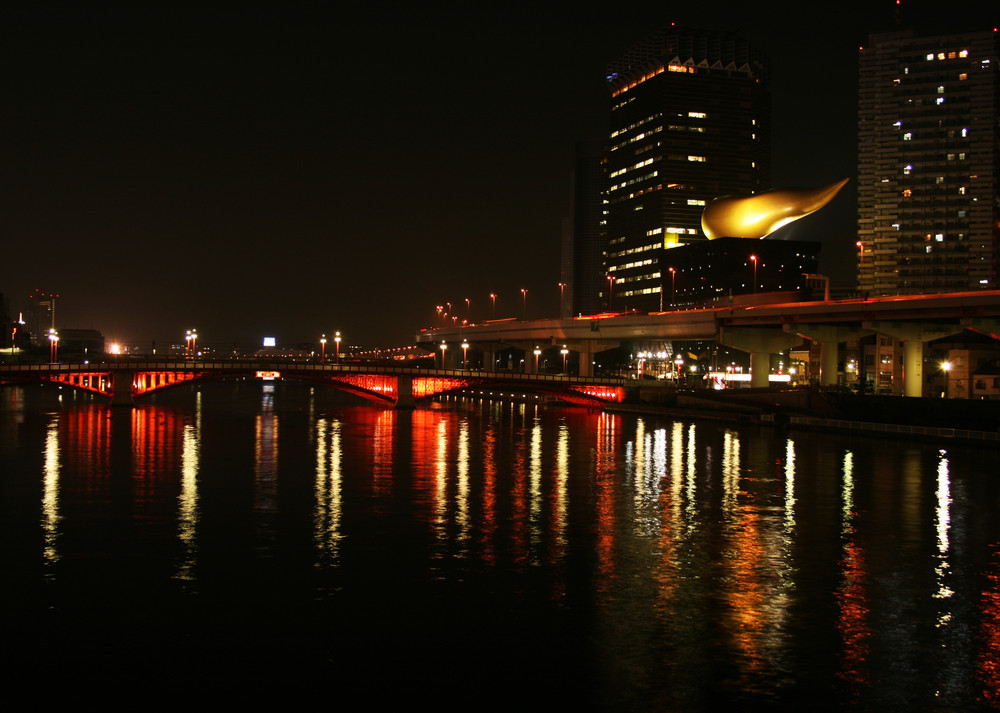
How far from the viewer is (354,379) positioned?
91.2 m

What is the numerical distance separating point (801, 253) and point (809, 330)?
85389mm

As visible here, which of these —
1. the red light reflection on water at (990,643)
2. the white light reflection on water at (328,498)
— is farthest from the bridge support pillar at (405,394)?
the red light reflection on water at (990,643)

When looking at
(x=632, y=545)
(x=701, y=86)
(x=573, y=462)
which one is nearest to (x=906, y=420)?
(x=573, y=462)

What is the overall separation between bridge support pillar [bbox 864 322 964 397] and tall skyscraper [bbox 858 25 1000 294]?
289 ft

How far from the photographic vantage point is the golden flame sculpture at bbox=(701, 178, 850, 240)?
10668 centimetres

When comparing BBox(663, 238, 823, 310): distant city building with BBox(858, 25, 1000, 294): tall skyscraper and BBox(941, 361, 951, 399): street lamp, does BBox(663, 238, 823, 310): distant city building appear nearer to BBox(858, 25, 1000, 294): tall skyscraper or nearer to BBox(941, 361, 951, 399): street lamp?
BBox(858, 25, 1000, 294): tall skyscraper

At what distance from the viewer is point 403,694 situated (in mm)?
15688

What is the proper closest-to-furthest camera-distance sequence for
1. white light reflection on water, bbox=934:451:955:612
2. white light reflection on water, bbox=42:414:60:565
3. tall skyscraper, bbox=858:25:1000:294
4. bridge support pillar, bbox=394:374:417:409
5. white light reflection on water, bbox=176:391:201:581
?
white light reflection on water, bbox=934:451:955:612
white light reflection on water, bbox=176:391:201:581
white light reflection on water, bbox=42:414:60:565
bridge support pillar, bbox=394:374:417:409
tall skyscraper, bbox=858:25:1000:294

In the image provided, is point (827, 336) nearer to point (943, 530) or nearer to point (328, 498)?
point (943, 530)

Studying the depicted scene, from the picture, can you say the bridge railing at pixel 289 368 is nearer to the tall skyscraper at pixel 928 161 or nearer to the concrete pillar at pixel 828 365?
the concrete pillar at pixel 828 365

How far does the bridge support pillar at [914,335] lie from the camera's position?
2522 inches

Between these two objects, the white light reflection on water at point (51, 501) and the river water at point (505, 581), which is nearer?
the river water at point (505, 581)

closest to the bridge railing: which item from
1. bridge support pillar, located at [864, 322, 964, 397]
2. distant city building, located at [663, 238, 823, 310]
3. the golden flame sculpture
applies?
bridge support pillar, located at [864, 322, 964, 397]

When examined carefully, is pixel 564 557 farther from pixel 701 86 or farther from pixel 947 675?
pixel 701 86
